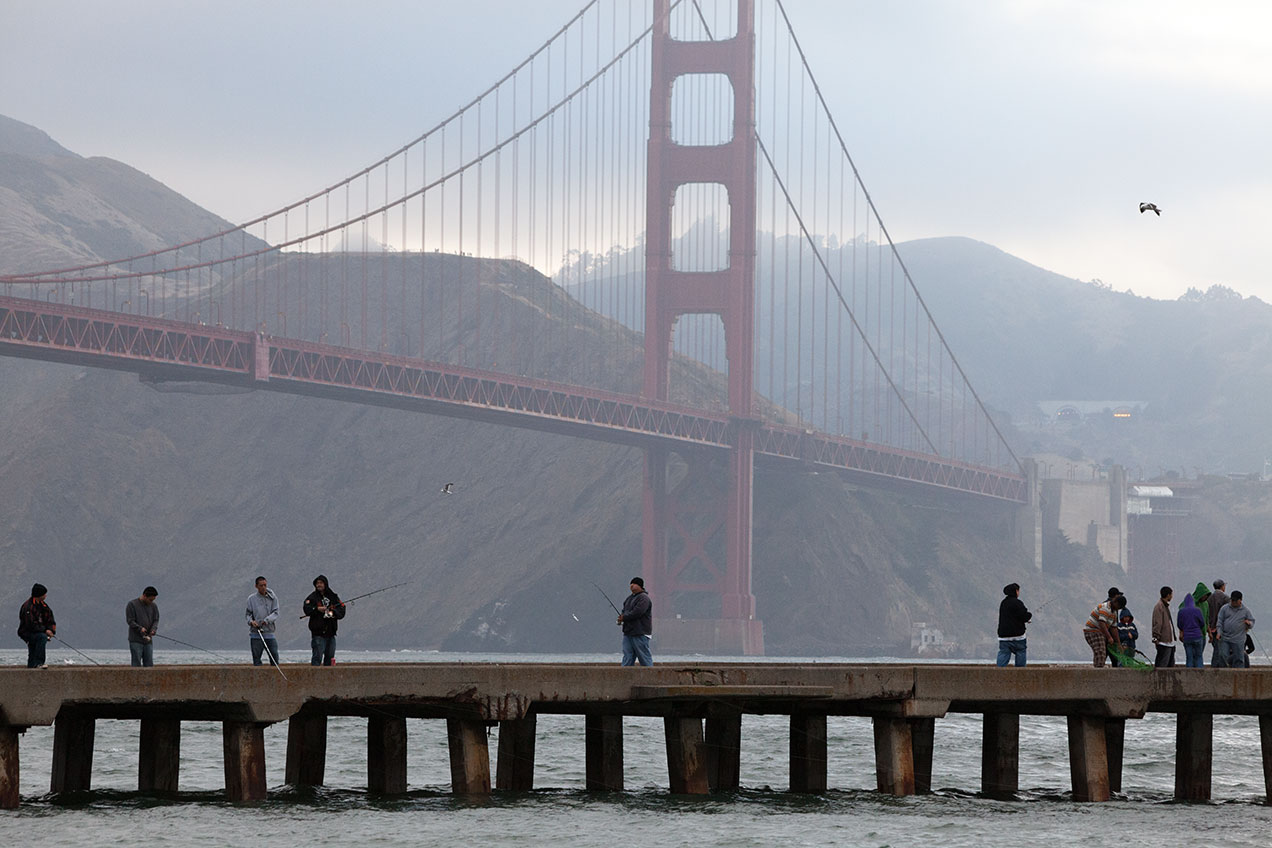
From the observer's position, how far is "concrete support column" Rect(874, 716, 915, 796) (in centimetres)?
2462

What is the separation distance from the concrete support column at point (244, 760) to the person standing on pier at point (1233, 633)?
1291 centimetres

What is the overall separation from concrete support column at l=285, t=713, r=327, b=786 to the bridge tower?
85.7m

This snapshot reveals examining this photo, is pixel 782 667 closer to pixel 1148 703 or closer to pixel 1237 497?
pixel 1148 703

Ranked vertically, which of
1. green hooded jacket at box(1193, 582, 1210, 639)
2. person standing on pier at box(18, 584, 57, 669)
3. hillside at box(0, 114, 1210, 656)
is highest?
hillside at box(0, 114, 1210, 656)

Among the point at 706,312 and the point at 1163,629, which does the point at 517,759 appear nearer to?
the point at 1163,629

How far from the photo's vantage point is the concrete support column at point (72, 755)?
2561 centimetres

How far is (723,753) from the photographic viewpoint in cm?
2728

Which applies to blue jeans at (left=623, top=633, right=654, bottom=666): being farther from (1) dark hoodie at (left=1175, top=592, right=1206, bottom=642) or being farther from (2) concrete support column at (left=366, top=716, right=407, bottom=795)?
(1) dark hoodie at (left=1175, top=592, right=1206, bottom=642)

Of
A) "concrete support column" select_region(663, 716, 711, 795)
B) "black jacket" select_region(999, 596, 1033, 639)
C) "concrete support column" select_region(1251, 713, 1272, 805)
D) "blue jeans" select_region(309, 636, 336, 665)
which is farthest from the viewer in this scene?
"concrete support column" select_region(1251, 713, 1272, 805)

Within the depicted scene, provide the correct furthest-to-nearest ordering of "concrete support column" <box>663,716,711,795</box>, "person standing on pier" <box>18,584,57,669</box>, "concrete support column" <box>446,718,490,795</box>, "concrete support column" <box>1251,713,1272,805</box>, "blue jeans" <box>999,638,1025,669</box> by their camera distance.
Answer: "concrete support column" <box>1251,713,1272,805</box>
"blue jeans" <box>999,638,1025,669</box>
"concrete support column" <box>663,716,711,795</box>
"concrete support column" <box>446,718,490,795</box>
"person standing on pier" <box>18,584,57,669</box>

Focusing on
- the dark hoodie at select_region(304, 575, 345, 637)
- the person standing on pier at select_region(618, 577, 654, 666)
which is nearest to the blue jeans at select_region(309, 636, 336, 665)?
the dark hoodie at select_region(304, 575, 345, 637)

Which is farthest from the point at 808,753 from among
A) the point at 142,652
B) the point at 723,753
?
the point at 142,652

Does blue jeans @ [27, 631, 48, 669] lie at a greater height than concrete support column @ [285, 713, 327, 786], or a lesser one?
greater

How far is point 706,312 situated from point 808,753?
299 ft
